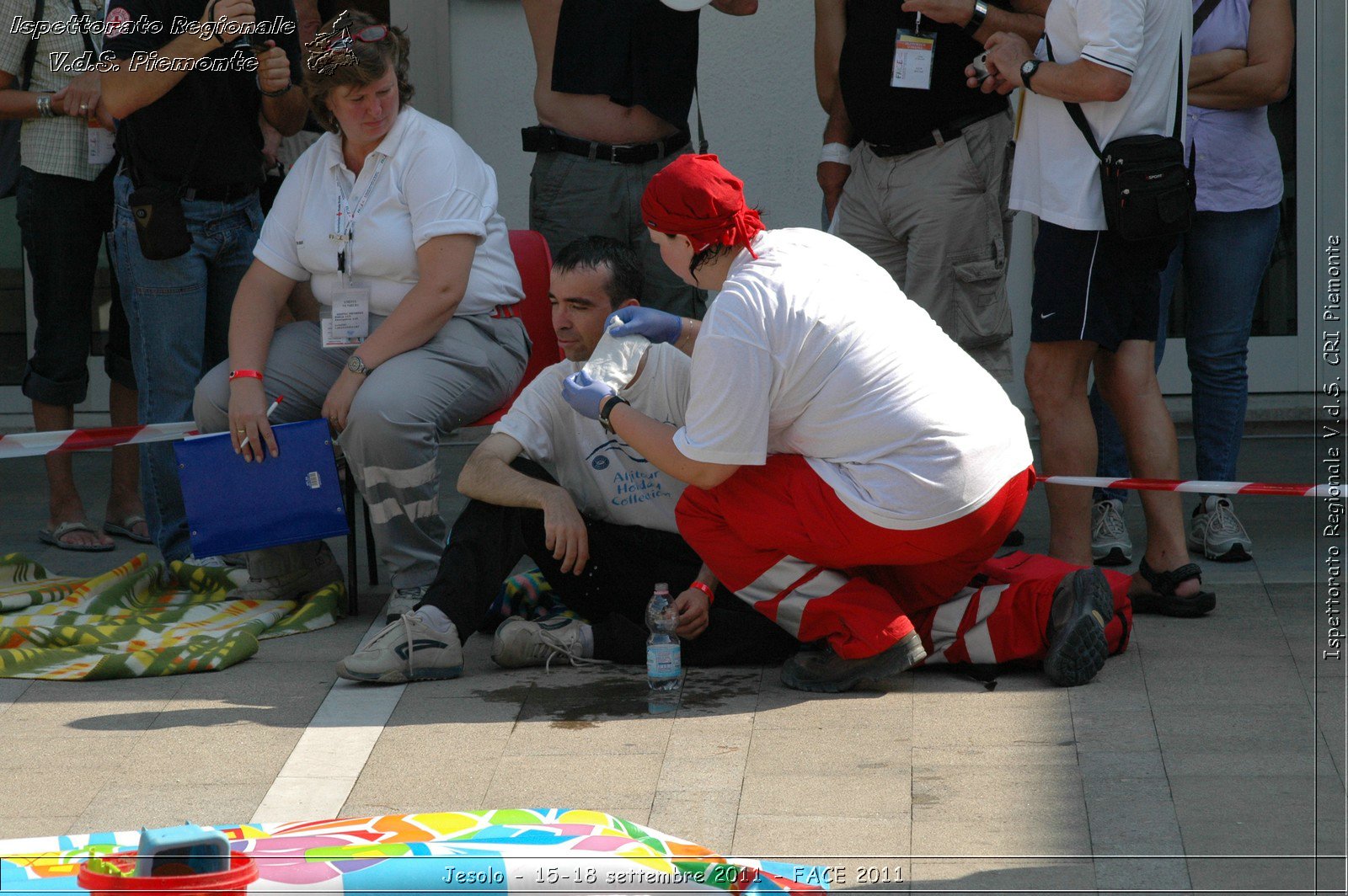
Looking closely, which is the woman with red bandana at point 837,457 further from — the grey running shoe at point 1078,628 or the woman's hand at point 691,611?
the woman's hand at point 691,611

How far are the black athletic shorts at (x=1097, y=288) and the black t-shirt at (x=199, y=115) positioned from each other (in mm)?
2300

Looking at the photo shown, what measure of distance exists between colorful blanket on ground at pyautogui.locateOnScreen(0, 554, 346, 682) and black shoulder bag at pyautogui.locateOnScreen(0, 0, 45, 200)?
1.28 meters

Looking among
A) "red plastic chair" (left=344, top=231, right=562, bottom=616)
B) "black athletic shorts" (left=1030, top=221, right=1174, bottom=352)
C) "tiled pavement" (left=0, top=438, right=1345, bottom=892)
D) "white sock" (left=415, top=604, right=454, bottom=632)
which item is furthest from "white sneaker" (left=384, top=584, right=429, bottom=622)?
"black athletic shorts" (left=1030, top=221, right=1174, bottom=352)

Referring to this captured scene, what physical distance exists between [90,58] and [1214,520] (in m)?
3.78

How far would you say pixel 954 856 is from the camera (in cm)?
261

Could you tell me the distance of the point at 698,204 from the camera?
3.35m

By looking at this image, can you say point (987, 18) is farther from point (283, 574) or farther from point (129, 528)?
point (129, 528)

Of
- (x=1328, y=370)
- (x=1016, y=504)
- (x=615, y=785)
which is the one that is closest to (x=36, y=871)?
(x=615, y=785)

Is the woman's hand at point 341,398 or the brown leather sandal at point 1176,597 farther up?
Answer: the woman's hand at point 341,398

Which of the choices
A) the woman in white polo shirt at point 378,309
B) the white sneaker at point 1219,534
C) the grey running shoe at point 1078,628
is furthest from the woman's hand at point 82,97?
the white sneaker at point 1219,534

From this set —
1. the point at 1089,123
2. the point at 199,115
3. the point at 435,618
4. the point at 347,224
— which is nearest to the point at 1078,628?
the point at 1089,123

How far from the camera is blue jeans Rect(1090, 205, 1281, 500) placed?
4.59 m

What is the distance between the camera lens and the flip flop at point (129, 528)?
5219mm

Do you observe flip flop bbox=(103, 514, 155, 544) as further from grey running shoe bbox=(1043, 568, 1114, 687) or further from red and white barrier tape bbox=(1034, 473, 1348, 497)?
grey running shoe bbox=(1043, 568, 1114, 687)
